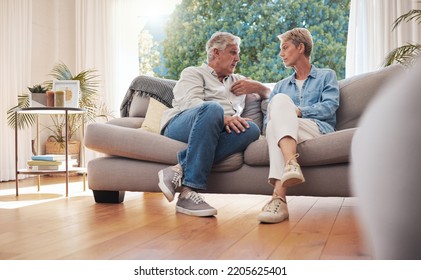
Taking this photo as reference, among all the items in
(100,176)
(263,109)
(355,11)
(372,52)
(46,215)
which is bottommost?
(46,215)

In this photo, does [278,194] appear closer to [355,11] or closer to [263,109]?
[263,109]

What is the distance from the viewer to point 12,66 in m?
4.21

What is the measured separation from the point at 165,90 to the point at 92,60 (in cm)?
236

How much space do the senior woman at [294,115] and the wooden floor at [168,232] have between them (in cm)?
14

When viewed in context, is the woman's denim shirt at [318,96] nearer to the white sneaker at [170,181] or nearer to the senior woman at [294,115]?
the senior woman at [294,115]

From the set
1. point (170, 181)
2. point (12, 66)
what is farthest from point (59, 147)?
point (170, 181)

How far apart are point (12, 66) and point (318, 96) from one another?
10.1ft

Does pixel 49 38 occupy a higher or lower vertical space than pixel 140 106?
higher

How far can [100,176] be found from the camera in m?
2.39

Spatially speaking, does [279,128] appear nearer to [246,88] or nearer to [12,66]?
[246,88]

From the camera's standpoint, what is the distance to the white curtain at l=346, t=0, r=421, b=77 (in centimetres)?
376
